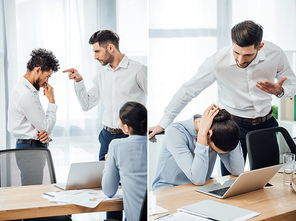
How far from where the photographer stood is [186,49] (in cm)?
132

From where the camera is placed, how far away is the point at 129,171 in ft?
1.57

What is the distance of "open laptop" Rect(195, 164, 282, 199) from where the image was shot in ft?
3.42

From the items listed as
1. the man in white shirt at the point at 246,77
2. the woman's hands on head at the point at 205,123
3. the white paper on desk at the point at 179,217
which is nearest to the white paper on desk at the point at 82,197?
the white paper on desk at the point at 179,217

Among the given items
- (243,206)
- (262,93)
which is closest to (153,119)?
(243,206)

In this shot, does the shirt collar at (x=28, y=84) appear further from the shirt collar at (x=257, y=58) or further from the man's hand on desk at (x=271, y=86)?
the man's hand on desk at (x=271, y=86)

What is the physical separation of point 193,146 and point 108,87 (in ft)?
2.66

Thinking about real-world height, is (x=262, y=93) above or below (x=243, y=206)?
above

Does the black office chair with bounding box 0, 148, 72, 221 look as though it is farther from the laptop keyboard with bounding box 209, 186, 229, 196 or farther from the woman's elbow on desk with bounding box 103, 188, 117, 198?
the laptop keyboard with bounding box 209, 186, 229, 196

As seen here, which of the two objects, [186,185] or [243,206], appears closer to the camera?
[243,206]

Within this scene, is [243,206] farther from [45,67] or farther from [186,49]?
[45,67]

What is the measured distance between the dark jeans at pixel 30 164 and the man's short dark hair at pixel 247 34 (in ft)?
4.07

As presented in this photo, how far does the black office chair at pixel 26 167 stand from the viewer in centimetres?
47

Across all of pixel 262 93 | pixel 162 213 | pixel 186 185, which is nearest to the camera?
pixel 162 213

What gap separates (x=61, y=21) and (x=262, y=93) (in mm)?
1289
